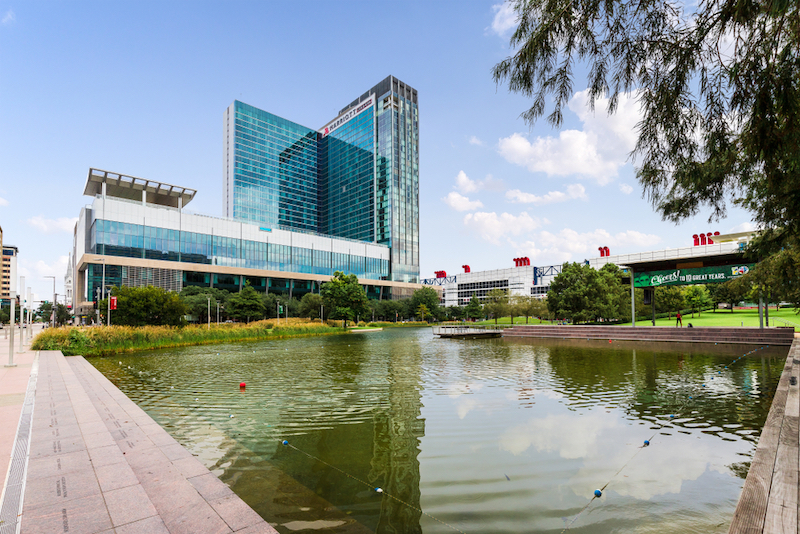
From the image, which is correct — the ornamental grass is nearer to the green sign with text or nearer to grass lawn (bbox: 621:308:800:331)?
the green sign with text

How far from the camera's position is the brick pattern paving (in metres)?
3.73

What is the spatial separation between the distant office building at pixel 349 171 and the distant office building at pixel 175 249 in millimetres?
25517

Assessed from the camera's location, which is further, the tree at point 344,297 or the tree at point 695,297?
the tree at point 695,297

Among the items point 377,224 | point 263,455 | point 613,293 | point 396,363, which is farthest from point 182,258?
point 263,455

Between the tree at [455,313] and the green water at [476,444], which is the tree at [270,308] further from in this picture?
the green water at [476,444]

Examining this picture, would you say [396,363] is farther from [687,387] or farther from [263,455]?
[263,455]

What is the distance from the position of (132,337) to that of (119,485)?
2716cm

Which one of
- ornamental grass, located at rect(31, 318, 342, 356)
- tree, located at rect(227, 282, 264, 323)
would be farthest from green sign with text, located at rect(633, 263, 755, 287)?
tree, located at rect(227, 282, 264, 323)

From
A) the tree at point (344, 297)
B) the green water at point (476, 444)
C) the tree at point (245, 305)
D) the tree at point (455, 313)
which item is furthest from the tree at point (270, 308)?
the green water at point (476, 444)

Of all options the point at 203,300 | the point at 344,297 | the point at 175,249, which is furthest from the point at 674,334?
the point at 175,249

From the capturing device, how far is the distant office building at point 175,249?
62.6 metres

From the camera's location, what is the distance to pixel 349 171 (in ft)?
414

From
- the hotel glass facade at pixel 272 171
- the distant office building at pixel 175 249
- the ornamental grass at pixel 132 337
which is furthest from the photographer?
the hotel glass facade at pixel 272 171

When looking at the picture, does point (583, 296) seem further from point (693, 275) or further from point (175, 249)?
point (175, 249)
